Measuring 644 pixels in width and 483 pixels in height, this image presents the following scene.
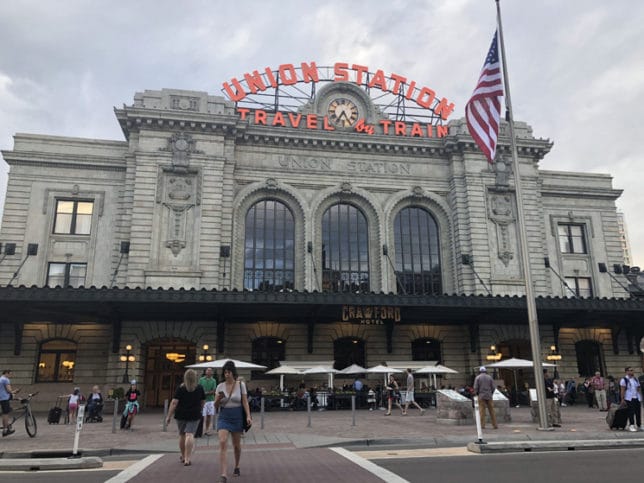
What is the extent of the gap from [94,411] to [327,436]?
11477 millimetres

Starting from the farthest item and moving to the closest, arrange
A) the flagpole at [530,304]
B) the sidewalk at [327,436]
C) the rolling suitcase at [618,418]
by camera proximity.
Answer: the flagpole at [530,304]
the rolling suitcase at [618,418]
the sidewalk at [327,436]

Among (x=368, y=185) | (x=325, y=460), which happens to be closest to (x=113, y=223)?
(x=368, y=185)

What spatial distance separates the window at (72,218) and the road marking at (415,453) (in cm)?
2689

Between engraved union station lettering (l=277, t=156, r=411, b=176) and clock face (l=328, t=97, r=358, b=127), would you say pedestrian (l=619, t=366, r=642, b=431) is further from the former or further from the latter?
clock face (l=328, t=97, r=358, b=127)

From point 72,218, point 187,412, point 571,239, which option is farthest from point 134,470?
point 571,239

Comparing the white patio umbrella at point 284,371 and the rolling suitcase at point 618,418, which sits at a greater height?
the white patio umbrella at point 284,371

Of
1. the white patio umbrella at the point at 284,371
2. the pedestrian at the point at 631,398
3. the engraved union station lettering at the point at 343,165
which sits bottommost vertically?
the pedestrian at the point at 631,398

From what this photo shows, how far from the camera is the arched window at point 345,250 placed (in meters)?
34.9

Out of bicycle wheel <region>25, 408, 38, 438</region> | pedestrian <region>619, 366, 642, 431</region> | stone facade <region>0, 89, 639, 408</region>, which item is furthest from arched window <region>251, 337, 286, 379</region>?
pedestrian <region>619, 366, 642, 431</region>

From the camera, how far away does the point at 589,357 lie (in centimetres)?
3588

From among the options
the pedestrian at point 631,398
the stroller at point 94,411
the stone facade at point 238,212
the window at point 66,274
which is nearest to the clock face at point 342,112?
the stone facade at point 238,212

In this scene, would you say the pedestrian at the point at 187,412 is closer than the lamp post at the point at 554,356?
Yes

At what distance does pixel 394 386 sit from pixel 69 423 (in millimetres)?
14361

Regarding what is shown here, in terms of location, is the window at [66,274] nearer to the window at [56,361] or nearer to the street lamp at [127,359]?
the window at [56,361]
